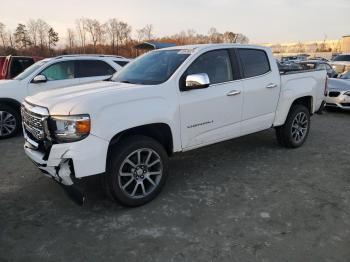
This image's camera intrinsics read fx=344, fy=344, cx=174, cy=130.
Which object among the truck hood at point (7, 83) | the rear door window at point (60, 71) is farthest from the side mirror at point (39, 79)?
the truck hood at point (7, 83)

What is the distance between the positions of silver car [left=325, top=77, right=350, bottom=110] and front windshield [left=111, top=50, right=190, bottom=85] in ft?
23.2

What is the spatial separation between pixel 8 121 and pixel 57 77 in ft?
4.88

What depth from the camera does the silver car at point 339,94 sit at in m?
10.0

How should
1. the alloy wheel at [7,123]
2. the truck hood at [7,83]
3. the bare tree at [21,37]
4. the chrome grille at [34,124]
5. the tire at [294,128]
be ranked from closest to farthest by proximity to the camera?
1. the chrome grille at [34,124]
2. the tire at [294,128]
3. the alloy wheel at [7,123]
4. the truck hood at [7,83]
5. the bare tree at [21,37]

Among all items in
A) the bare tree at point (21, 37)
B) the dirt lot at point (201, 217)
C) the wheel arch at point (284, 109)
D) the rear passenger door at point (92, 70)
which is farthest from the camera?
the bare tree at point (21, 37)

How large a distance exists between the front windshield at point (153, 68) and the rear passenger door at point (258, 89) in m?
1.07

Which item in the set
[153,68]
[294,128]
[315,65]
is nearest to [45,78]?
[153,68]

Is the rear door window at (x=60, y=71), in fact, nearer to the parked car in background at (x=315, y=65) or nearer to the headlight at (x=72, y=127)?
the headlight at (x=72, y=127)

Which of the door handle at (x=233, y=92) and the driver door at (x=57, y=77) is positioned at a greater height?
the driver door at (x=57, y=77)

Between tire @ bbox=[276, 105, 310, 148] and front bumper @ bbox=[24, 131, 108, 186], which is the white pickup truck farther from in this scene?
tire @ bbox=[276, 105, 310, 148]

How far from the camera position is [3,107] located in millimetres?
7352

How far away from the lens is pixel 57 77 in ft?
26.4

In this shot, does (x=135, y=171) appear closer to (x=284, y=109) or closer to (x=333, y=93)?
(x=284, y=109)

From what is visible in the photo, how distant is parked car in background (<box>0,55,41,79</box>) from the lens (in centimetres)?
946
